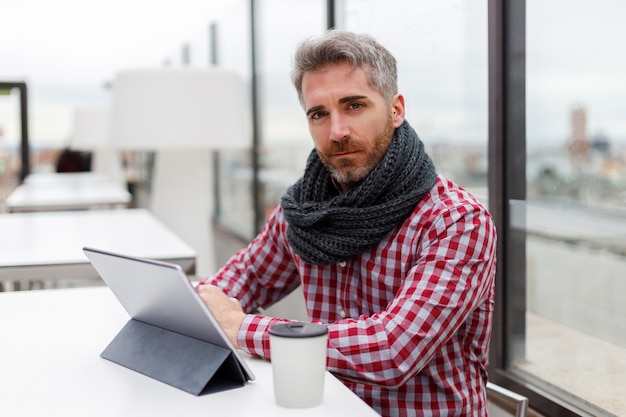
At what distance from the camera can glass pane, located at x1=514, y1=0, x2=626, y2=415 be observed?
1.59 meters

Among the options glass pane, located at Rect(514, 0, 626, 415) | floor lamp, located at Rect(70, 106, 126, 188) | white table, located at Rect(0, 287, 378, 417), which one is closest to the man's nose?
white table, located at Rect(0, 287, 378, 417)

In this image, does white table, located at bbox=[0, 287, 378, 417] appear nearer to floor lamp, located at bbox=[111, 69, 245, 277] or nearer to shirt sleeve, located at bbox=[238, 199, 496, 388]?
shirt sleeve, located at bbox=[238, 199, 496, 388]

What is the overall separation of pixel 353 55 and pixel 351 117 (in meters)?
0.11

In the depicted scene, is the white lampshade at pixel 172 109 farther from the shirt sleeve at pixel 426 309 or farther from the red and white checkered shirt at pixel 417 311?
the shirt sleeve at pixel 426 309

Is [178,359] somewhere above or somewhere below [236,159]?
below

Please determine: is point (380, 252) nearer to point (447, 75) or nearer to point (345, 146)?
point (345, 146)

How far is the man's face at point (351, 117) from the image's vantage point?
1.32m

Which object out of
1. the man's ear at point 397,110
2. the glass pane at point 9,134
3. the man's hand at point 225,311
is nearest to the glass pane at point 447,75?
the man's ear at point 397,110

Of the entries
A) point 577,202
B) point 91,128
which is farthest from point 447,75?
point 91,128

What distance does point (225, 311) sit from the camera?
4.02ft

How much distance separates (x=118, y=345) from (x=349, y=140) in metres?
0.54

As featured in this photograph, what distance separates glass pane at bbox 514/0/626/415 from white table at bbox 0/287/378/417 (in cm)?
91

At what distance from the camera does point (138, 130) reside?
9.26 feet

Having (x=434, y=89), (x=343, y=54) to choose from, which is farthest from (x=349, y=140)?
(x=434, y=89)
